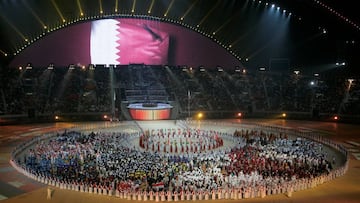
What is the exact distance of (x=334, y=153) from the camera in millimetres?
41375

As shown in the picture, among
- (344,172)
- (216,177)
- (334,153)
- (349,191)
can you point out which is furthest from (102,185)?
(334,153)

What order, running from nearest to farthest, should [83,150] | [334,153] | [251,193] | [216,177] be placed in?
[251,193] < [216,177] < [83,150] < [334,153]

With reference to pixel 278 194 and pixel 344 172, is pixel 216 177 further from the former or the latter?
pixel 344 172

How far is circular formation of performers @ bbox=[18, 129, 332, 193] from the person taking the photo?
1142 inches

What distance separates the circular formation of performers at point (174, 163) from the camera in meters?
29.0

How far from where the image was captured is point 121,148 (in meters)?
40.1

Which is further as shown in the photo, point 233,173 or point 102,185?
point 233,173

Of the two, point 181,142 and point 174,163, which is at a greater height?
point 181,142

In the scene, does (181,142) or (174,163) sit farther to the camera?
(181,142)

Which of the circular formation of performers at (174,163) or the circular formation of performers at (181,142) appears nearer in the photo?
the circular formation of performers at (174,163)

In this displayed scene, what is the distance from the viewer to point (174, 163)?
3416 cm

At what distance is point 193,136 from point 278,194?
21544mm

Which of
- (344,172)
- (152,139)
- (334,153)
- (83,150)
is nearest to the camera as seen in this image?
(344,172)

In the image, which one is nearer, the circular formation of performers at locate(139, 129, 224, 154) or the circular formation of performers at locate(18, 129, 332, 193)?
the circular formation of performers at locate(18, 129, 332, 193)
